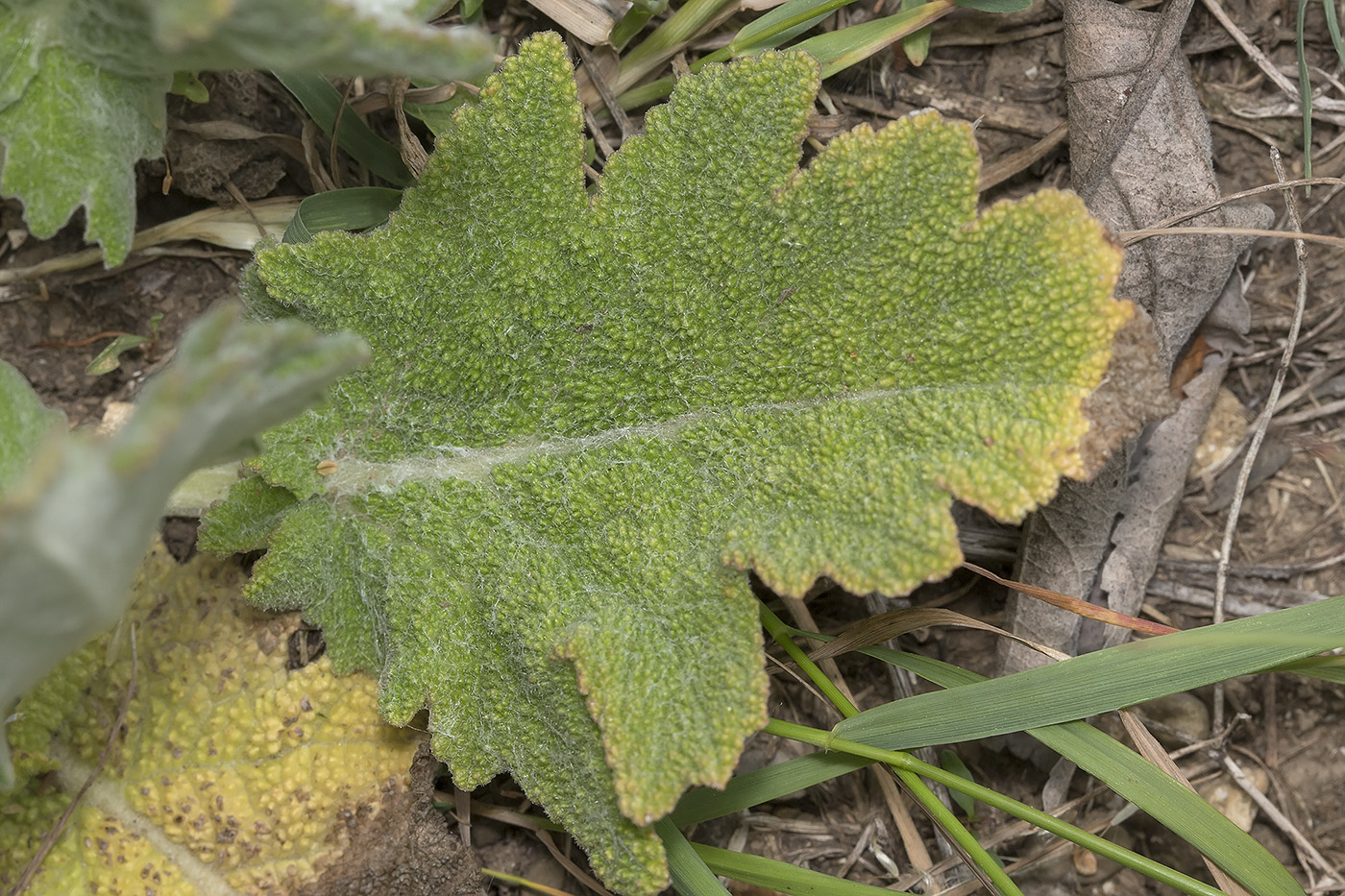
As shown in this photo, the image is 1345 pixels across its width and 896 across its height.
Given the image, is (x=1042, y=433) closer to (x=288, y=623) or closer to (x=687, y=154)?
(x=687, y=154)

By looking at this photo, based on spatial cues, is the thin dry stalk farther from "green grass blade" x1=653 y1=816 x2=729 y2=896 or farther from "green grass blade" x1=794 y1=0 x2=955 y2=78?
"green grass blade" x1=653 y1=816 x2=729 y2=896

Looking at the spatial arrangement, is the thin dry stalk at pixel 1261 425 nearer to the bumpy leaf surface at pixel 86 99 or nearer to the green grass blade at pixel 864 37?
the green grass blade at pixel 864 37

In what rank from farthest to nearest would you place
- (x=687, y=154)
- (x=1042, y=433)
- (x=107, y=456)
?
(x=687, y=154) → (x=1042, y=433) → (x=107, y=456)

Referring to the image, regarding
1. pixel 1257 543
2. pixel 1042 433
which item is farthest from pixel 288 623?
pixel 1257 543

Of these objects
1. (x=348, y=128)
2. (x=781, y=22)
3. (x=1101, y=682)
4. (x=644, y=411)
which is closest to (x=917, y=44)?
(x=781, y=22)

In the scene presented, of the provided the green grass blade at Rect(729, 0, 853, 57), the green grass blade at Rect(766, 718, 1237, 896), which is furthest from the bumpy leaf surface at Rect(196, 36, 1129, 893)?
the green grass blade at Rect(729, 0, 853, 57)

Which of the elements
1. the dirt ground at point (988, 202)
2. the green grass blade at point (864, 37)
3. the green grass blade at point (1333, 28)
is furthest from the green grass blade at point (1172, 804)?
the green grass blade at point (1333, 28)
